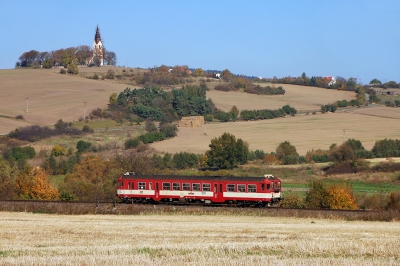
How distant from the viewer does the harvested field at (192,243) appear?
18219 millimetres

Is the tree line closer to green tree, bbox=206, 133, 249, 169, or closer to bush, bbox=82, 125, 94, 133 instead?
bush, bbox=82, 125, 94, 133

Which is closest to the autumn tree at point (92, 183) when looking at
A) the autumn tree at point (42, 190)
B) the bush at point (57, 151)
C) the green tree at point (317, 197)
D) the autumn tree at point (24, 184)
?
the autumn tree at point (42, 190)

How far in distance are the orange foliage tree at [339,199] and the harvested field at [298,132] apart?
42887 millimetres

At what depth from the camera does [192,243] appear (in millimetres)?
22625

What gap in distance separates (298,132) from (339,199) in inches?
2421

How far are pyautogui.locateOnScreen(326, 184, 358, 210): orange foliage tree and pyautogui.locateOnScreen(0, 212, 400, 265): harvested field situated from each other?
1424 centimetres

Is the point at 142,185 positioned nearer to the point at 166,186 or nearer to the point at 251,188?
the point at 166,186

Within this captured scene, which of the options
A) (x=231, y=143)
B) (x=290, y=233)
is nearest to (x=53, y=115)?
(x=231, y=143)

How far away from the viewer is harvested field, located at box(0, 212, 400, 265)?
18219 millimetres

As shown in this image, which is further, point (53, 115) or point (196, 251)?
point (53, 115)

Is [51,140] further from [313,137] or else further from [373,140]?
[373,140]

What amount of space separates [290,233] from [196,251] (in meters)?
7.86

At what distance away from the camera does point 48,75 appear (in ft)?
506

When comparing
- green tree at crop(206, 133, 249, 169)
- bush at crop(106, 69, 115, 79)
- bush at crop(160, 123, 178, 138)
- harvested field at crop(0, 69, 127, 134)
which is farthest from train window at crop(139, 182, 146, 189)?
bush at crop(106, 69, 115, 79)
